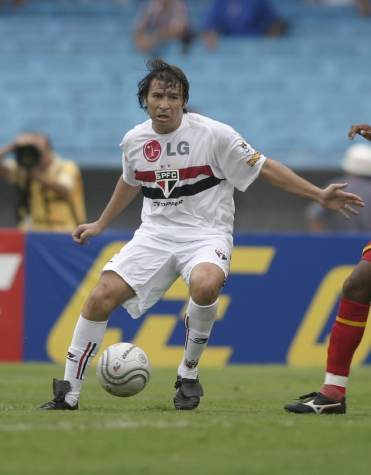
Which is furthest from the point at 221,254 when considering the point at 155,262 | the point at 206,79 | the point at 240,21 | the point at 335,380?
the point at 240,21

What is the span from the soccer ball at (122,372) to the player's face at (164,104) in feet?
4.76

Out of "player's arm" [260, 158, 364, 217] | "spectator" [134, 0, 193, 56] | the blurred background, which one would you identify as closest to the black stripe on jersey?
"player's arm" [260, 158, 364, 217]

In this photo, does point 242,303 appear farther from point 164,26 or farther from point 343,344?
point 164,26

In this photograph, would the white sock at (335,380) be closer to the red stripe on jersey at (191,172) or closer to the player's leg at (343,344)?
the player's leg at (343,344)

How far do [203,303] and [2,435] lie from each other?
2060 mm

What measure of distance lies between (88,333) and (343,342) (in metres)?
1.56

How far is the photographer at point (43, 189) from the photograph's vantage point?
13750mm

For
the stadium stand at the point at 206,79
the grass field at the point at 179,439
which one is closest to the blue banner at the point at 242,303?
the grass field at the point at 179,439

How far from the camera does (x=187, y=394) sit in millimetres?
8062

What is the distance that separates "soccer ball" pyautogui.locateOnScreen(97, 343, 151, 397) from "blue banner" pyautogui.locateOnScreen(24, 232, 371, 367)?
15.9 feet

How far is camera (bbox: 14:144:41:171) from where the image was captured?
44.9ft

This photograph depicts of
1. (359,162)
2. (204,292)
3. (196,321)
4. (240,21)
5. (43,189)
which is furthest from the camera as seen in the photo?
(240,21)

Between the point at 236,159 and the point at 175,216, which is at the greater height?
the point at 236,159

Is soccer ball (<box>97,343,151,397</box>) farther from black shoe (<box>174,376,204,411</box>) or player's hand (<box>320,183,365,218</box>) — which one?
player's hand (<box>320,183,365,218</box>)
